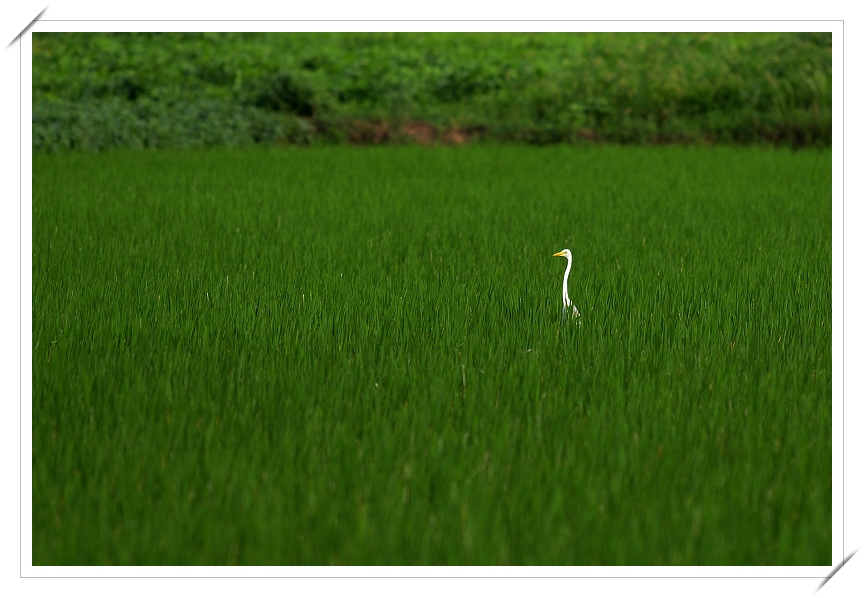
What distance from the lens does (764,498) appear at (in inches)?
101

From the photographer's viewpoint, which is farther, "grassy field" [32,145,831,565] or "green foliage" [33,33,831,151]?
"green foliage" [33,33,831,151]

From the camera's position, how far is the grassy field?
2.37 metres

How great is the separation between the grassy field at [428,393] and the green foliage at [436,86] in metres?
5.72

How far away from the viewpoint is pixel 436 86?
14.9 m

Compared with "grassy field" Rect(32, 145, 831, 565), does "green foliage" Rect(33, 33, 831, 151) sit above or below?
above

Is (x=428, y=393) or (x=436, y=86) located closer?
(x=428, y=393)

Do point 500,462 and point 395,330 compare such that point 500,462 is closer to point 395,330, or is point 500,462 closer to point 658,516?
point 658,516

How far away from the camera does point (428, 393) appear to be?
331 cm

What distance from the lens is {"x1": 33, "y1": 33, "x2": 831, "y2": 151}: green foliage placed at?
12445mm

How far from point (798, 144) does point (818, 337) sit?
9.54 m

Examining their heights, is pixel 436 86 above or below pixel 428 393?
above

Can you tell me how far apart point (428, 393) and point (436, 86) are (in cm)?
1216

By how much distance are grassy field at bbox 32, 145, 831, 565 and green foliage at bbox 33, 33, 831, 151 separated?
18.8ft

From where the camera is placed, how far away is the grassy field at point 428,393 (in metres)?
2.37
